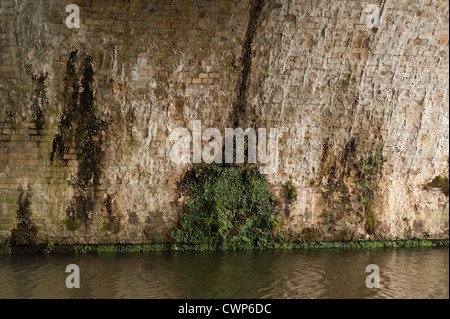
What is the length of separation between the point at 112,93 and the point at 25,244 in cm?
232

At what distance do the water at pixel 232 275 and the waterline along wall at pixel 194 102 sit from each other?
21.1 inches

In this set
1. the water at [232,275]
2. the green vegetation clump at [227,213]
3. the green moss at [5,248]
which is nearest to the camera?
the water at [232,275]

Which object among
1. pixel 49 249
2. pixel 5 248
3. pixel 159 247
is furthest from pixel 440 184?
pixel 5 248

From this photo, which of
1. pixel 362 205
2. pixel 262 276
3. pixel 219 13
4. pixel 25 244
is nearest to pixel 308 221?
pixel 362 205

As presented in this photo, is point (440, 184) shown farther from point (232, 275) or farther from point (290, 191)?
point (232, 275)

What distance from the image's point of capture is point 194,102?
741 centimetres

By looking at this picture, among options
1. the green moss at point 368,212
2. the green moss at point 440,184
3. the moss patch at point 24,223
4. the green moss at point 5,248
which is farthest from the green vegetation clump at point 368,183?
the green moss at point 5,248

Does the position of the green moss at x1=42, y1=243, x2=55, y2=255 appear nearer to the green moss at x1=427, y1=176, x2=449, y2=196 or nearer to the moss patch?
the moss patch

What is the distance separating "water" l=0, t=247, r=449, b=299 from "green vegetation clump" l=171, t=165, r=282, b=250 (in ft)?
0.84

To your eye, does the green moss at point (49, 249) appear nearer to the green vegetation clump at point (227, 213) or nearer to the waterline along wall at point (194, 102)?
the waterline along wall at point (194, 102)

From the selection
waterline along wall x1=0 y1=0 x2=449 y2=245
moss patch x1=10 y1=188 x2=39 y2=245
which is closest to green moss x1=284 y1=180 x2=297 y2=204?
waterline along wall x1=0 y1=0 x2=449 y2=245

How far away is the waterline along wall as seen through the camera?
6.93 metres

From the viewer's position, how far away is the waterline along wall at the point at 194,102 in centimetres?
693

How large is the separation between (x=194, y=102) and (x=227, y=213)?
1.65 metres
